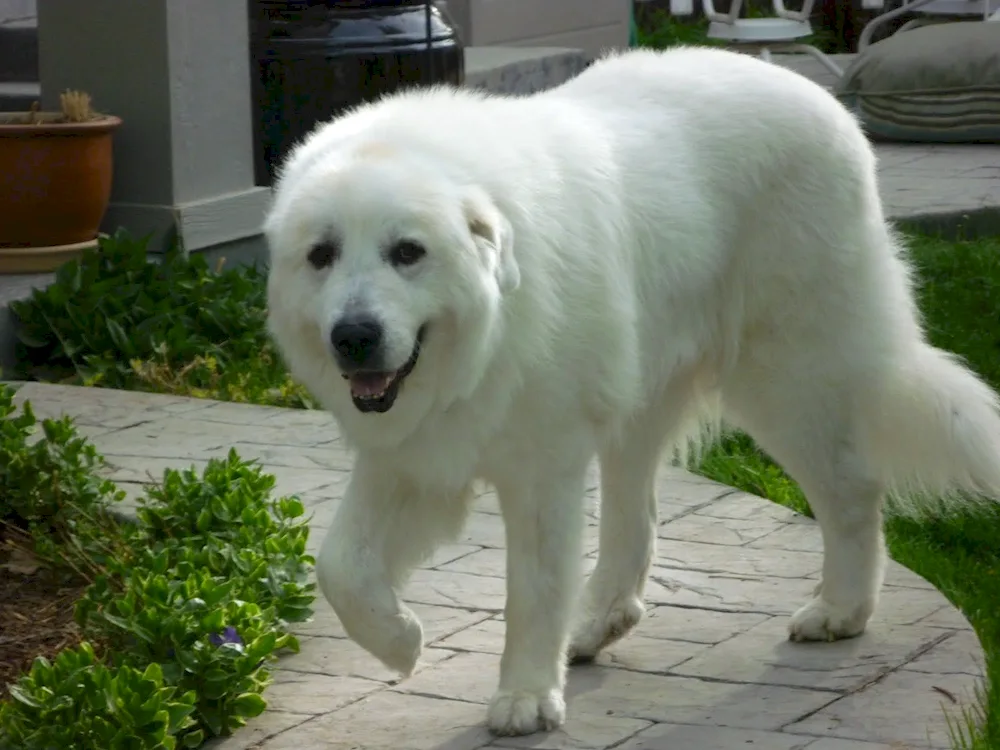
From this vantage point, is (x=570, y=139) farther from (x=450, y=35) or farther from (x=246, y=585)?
(x=450, y=35)

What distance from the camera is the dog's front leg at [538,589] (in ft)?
11.9

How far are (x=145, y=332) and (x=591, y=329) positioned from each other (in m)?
3.59

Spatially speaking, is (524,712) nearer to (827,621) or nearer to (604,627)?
(604,627)

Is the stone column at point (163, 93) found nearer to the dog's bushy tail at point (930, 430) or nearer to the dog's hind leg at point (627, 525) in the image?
the dog's hind leg at point (627, 525)

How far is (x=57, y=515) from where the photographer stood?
183 inches

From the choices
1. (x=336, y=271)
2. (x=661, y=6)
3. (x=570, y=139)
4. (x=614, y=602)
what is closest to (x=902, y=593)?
(x=614, y=602)

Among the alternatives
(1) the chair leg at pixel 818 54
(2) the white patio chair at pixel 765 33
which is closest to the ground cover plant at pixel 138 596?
(2) the white patio chair at pixel 765 33

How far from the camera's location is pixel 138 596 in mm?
3820

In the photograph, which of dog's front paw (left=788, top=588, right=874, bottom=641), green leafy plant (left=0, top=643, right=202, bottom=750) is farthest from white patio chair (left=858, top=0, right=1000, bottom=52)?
green leafy plant (left=0, top=643, right=202, bottom=750)

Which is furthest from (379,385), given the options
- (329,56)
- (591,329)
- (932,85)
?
(932,85)

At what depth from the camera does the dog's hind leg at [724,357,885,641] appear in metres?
4.17

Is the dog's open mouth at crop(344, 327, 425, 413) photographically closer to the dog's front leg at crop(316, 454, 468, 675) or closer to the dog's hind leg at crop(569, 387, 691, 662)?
the dog's front leg at crop(316, 454, 468, 675)

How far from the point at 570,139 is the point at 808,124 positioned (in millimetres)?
725

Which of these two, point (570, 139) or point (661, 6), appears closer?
point (570, 139)
